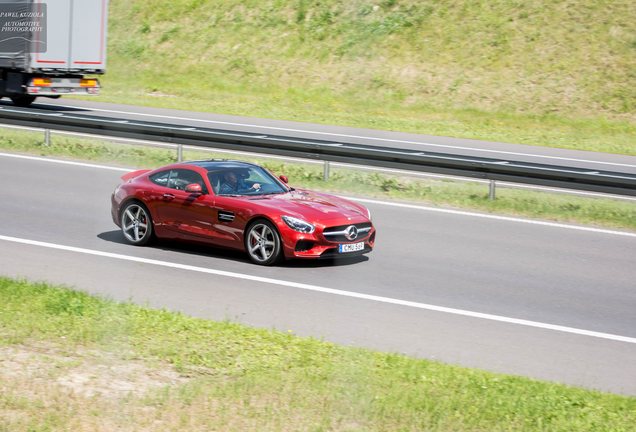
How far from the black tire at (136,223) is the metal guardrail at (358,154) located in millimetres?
6190

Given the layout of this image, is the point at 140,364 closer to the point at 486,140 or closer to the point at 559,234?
the point at 559,234

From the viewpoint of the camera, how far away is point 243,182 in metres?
13.3

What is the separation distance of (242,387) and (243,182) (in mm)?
6263

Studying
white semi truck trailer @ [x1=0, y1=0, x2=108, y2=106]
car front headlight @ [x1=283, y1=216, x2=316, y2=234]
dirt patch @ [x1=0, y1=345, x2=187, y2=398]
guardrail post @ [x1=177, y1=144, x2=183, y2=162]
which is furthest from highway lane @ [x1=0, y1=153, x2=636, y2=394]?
white semi truck trailer @ [x1=0, y1=0, x2=108, y2=106]

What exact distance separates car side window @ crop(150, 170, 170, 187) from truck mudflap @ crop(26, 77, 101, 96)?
54.4ft

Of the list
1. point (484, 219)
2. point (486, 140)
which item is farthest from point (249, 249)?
point (486, 140)

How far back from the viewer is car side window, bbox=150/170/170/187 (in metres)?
13.5

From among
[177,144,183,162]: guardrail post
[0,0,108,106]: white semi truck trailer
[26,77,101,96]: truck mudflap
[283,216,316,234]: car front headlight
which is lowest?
[283,216,316,234]: car front headlight

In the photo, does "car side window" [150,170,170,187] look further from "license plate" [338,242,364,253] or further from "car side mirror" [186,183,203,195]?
"license plate" [338,242,364,253]

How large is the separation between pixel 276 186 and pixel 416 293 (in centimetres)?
309

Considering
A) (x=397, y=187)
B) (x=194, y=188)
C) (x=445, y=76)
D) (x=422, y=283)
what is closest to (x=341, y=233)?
(x=422, y=283)

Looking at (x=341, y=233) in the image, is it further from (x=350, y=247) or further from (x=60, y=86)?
(x=60, y=86)

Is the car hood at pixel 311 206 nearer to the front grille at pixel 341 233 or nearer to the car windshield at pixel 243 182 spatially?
the front grille at pixel 341 233

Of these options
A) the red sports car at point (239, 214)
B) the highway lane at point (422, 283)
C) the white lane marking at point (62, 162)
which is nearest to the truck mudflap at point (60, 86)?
the white lane marking at point (62, 162)
